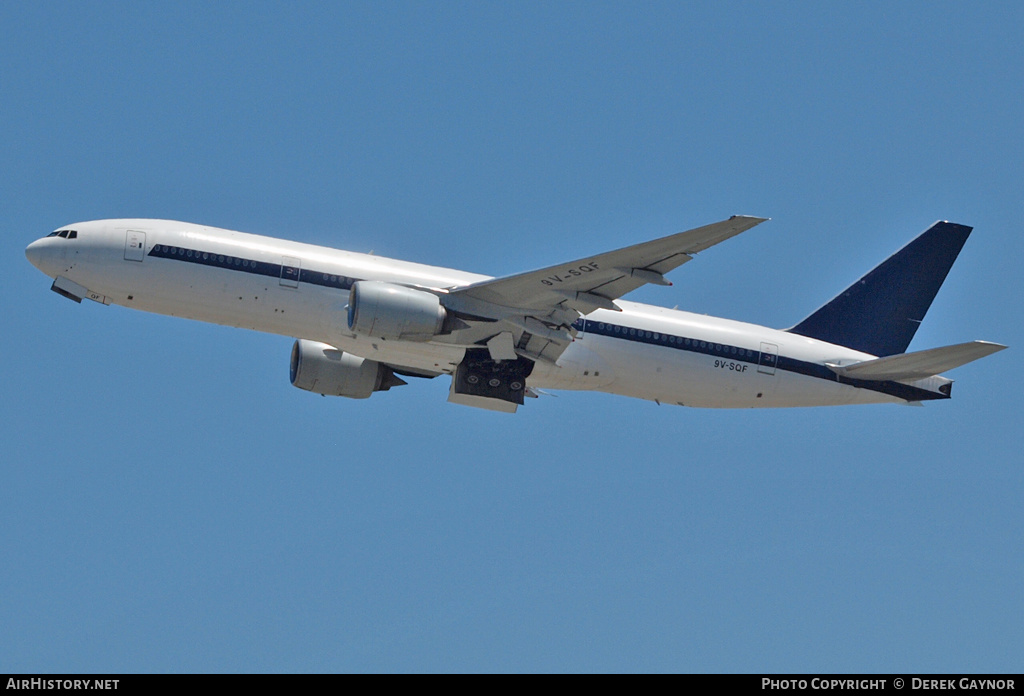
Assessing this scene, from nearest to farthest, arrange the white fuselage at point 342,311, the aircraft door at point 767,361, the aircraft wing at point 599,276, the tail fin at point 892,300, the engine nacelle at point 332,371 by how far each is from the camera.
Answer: the aircraft wing at point 599,276 → the white fuselage at point 342,311 → the aircraft door at point 767,361 → the engine nacelle at point 332,371 → the tail fin at point 892,300

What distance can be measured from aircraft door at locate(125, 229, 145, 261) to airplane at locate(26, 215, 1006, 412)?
4cm

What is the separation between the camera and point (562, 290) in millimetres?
32688

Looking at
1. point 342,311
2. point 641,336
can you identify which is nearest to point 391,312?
point 342,311

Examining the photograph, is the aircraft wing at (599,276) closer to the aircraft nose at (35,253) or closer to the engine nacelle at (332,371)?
the engine nacelle at (332,371)

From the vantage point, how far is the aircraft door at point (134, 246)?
33.8 m

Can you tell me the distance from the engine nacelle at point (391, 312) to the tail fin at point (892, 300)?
524 inches

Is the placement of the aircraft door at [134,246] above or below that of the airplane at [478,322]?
above

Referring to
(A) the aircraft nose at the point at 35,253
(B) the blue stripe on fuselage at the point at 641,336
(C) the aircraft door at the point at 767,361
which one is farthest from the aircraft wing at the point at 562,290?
(A) the aircraft nose at the point at 35,253

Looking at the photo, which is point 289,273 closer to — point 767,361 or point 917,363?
point 767,361

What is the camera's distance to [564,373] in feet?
116

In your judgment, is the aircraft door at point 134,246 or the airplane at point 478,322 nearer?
the airplane at point 478,322
